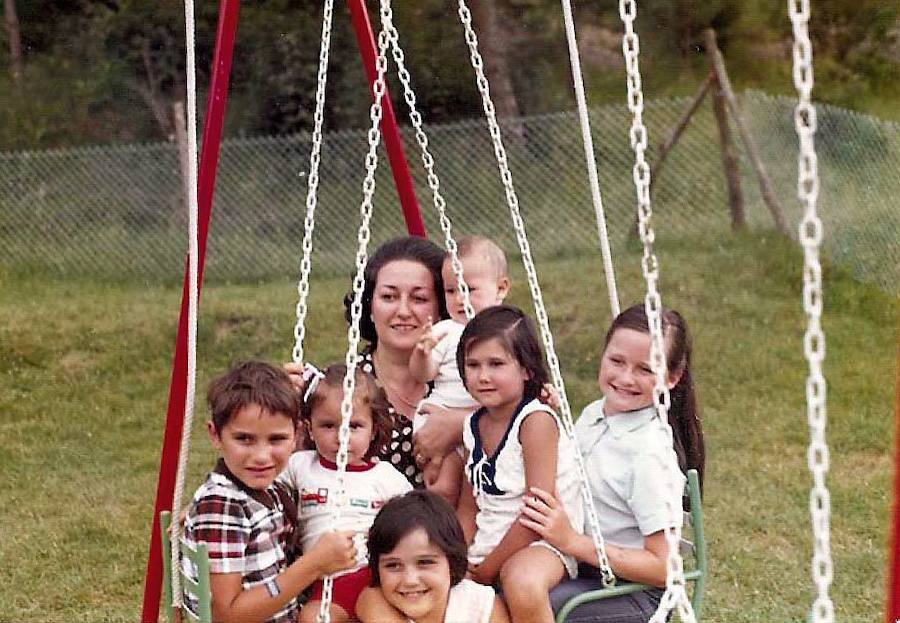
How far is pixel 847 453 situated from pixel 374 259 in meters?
4.15

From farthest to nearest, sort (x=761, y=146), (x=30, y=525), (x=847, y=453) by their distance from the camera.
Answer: (x=761, y=146), (x=847, y=453), (x=30, y=525)

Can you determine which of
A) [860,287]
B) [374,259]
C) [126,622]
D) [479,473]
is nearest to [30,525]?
[126,622]

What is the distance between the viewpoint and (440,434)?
349 cm

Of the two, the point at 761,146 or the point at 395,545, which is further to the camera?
the point at 761,146

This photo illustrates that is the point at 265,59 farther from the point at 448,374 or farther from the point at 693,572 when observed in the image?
the point at 693,572

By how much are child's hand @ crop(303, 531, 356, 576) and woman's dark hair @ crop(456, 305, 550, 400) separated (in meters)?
0.56

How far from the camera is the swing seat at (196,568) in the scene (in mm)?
2803

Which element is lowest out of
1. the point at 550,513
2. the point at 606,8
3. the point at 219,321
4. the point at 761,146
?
the point at 550,513

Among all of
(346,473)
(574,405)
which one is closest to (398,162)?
(346,473)

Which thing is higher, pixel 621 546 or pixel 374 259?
pixel 374 259

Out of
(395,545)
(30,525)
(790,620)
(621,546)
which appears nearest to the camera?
(395,545)

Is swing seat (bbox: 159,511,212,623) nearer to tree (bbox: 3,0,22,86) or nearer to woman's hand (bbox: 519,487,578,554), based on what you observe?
woman's hand (bbox: 519,487,578,554)

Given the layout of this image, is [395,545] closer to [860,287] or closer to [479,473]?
[479,473]

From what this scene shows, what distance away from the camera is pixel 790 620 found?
208 inches
